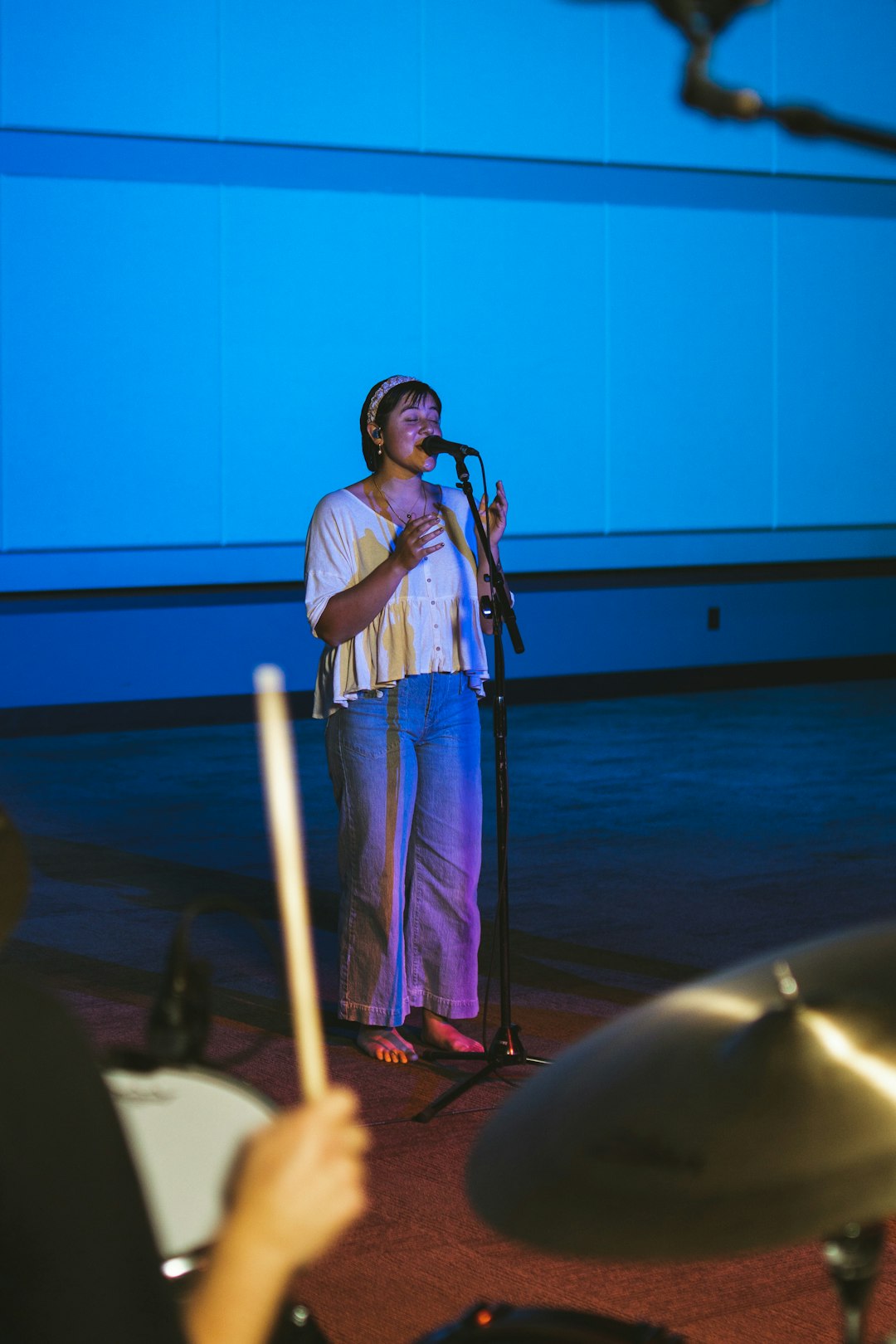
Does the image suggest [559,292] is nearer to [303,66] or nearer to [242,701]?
[303,66]

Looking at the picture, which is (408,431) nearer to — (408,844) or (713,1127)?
(408,844)

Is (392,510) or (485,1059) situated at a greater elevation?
(392,510)

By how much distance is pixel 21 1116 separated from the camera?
1.12 m

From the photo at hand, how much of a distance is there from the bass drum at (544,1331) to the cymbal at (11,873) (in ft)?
2.74

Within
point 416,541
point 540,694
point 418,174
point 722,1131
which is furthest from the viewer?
point 540,694

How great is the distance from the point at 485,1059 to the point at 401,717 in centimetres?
94

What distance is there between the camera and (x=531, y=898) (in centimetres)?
680

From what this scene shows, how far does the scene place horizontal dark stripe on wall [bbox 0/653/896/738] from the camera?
12.5 metres

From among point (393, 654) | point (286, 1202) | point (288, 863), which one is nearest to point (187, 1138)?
point (286, 1202)

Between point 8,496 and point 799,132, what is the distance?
11.7 metres

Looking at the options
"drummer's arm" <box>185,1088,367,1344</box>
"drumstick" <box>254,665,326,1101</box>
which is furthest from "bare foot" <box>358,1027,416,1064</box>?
"drumstick" <box>254,665,326,1101</box>

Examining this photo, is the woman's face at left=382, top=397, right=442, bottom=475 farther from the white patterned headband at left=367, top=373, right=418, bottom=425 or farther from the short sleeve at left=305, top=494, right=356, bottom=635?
the short sleeve at left=305, top=494, right=356, bottom=635

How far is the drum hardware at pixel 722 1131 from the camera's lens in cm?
150

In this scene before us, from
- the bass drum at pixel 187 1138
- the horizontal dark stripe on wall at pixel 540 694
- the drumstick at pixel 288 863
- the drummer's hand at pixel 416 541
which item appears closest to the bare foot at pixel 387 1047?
the drummer's hand at pixel 416 541
